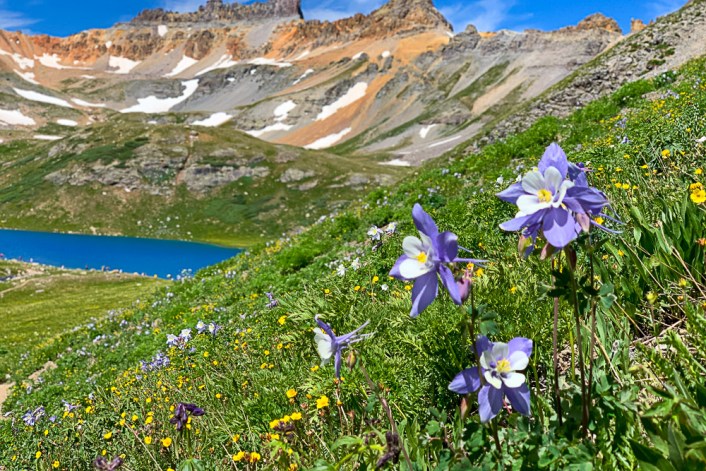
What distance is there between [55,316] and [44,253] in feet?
175

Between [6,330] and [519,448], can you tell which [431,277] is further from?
[6,330]

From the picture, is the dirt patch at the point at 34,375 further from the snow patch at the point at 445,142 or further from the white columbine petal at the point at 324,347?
the snow patch at the point at 445,142

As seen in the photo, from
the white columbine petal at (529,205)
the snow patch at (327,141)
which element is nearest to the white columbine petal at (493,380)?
the white columbine petal at (529,205)

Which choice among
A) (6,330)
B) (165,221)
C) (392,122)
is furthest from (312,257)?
(392,122)

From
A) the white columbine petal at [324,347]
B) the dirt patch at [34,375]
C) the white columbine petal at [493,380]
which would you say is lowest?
the dirt patch at [34,375]

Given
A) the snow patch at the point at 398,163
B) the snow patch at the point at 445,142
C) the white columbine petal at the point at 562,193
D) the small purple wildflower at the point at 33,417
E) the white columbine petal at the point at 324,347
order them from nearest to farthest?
the white columbine petal at the point at 562,193, the white columbine petal at the point at 324,347, the small purple wildflower at the point at 33,417, the snow patch at the point at 398,163, the snow patch at the point at 445,142

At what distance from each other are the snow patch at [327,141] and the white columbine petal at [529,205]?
18641 cm

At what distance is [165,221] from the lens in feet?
331

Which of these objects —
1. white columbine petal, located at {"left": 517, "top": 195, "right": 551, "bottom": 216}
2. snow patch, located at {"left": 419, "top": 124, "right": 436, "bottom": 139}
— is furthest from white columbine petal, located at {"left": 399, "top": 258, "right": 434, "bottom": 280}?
snow patch, located at {"left": 419, "top": 124, "right": 436, "bottom": 139}

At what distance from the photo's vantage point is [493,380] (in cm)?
181

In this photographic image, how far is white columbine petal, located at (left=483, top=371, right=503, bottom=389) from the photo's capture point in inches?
70.6

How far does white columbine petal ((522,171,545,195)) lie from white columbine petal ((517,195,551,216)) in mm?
39

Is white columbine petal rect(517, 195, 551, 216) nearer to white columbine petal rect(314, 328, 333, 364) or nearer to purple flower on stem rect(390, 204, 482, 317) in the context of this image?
purple flower on stem rect(390, 204, 482, 317)

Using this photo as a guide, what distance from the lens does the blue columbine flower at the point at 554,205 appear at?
5.31 feet
